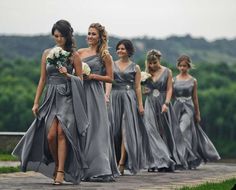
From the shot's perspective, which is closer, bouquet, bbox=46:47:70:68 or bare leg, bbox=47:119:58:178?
bouquet, bbox=46:47:70:68

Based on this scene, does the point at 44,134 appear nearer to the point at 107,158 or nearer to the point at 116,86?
the point at 107,158

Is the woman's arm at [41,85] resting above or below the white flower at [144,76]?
above

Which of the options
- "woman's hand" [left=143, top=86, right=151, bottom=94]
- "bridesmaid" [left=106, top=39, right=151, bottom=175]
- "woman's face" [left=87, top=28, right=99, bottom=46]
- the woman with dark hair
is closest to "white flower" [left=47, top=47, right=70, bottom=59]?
the woman with dark hair

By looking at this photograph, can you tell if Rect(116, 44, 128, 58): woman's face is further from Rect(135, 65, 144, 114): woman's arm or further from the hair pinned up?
the hair pinned up

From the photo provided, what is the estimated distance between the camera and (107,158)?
43.2ft

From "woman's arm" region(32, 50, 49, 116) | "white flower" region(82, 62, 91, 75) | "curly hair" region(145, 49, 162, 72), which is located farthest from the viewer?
"curly hair" region(145, 49, 162, 72)

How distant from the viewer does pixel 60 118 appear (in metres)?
12.2

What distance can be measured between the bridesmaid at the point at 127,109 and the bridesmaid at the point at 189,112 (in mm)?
3278

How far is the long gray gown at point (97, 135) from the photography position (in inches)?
509

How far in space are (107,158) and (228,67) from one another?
148163 millimetres

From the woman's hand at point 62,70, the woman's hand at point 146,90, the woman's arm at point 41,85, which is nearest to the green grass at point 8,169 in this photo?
the woman's arm at point 41,85

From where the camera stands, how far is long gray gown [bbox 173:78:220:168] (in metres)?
19.3

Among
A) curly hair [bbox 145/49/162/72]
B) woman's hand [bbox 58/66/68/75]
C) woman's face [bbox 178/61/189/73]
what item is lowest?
woman's face [bbox 178/61/189/73]

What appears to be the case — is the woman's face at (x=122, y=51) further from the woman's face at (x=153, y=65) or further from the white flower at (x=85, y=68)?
the white flower at (x=85, y=68)
